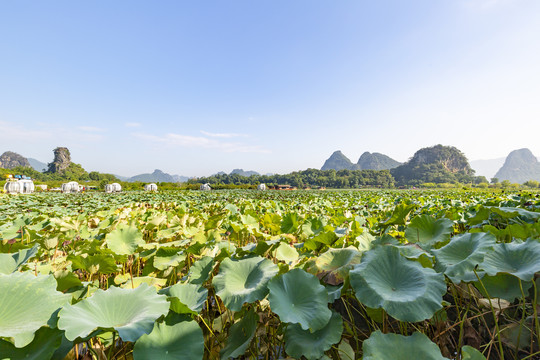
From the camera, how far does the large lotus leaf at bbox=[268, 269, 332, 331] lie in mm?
880

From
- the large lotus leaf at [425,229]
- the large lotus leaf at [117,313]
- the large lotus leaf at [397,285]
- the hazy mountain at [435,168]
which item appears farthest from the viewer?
the hazy mountain at [435,168]

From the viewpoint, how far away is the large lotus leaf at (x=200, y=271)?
1.27 metres

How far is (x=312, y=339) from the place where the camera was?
3.13 ft

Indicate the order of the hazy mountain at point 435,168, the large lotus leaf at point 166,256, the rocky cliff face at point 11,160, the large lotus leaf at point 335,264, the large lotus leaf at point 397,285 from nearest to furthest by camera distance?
the large lotus leaf at point 397,285 < the large lotus leaf at point 335,264 < the large lotus leaf at point 166,256 < the hazy mountain at point 435,168 < the rocky cliff face at point 11,160

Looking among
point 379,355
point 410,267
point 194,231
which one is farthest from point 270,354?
point 194,231

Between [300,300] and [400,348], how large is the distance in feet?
1.22

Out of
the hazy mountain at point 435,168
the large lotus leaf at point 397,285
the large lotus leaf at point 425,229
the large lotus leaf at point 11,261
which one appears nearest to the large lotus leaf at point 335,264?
the large lotus leaf at point 397,285

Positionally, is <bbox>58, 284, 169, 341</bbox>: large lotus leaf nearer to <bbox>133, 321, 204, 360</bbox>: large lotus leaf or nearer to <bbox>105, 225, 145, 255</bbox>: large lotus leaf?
<bbox>133, 321, 204, 360</bbox>: large lotus leaf

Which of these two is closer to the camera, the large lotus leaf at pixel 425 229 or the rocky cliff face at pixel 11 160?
the large lotus leaf at pixel 425 229

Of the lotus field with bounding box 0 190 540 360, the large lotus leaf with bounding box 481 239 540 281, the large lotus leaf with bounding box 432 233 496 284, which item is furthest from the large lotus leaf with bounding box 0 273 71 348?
the large lotus leaf with bounding box 481 239 540 281

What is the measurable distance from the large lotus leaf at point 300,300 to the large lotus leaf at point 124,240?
1.19 meters

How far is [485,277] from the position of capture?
105 cm

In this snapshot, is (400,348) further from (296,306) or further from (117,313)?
(117,313)

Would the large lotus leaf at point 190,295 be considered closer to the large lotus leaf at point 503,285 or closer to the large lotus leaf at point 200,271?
the large lotus leaf at point 200,271
